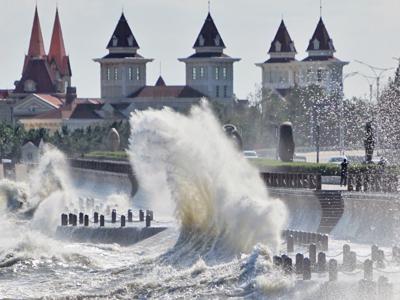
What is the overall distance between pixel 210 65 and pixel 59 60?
25.7 meters

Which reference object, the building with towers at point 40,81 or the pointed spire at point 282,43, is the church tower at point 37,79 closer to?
the building with towers at point 40,81

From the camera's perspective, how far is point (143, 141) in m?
52.0

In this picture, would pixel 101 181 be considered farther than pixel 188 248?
Yes

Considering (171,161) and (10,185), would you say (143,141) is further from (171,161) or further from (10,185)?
(10,185)

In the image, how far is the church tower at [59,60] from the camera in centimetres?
17600

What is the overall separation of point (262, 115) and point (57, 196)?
5577 cm

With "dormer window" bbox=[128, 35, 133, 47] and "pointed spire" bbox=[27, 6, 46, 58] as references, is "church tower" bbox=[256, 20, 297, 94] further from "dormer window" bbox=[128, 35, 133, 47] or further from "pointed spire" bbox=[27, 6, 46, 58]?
"pointed spire" bbox=[27, 6, 46, 58]

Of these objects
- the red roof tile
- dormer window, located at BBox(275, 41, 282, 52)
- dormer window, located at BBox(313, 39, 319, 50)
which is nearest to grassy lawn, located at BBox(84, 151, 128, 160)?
the red roof tile

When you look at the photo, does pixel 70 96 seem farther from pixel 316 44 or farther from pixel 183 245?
pixel 183 245

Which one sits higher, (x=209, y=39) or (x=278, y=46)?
(x=278, y=46)

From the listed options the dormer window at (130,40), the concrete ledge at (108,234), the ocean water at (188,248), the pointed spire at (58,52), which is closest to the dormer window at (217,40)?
Result: the dormer window at (130,40)

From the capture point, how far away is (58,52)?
17725 cm

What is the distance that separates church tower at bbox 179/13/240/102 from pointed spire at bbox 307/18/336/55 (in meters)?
12.0

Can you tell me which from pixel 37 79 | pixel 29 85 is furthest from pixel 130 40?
pixel 29 85
